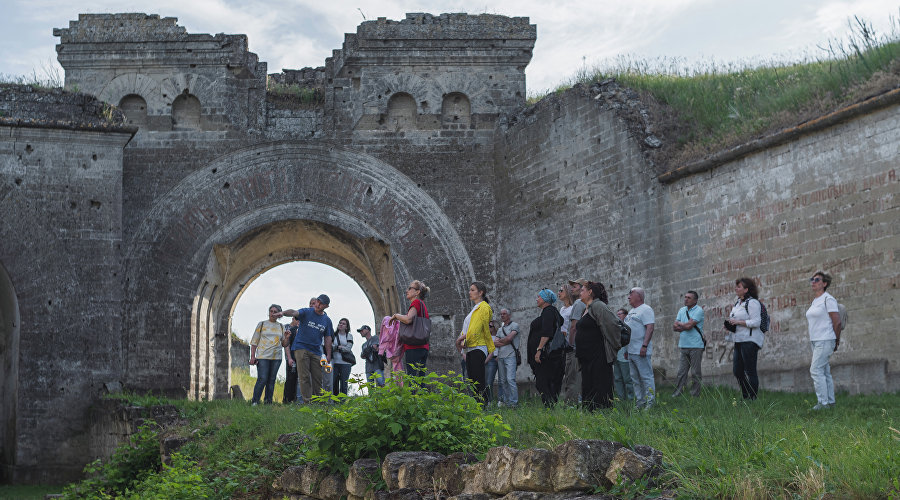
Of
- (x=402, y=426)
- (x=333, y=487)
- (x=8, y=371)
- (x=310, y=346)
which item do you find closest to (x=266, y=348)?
(x=310, y=346)

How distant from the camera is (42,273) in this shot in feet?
53.7

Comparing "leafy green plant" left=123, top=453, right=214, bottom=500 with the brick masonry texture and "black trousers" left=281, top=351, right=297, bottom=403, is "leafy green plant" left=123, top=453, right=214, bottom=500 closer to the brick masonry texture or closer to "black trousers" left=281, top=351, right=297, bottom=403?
"black trousers" left=281, top=351, right=297, bottom=403

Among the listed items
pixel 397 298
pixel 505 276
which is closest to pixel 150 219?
A: pixel 397 298

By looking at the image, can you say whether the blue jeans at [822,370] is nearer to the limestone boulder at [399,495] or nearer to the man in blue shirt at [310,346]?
the limestone boulder at [399,495]

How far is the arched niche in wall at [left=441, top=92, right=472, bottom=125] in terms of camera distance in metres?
18.4

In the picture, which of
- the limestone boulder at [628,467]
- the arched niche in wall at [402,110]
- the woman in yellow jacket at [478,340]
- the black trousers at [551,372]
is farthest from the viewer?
the arched niche in wall at [402,110]

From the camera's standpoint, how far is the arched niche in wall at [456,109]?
18438 mm

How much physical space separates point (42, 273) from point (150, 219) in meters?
1.98

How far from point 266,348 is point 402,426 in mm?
7486

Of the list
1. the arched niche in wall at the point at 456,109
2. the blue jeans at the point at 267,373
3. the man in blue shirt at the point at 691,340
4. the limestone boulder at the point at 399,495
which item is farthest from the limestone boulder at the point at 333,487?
the arched niche in wall at the point at 456,109

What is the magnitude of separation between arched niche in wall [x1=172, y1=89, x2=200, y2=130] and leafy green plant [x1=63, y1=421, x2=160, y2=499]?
6.89 m

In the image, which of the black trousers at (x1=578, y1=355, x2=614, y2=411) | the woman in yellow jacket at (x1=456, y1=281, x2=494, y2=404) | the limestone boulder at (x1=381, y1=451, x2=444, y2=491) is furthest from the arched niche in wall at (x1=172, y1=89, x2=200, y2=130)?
the limestone boulder at (x1=381, y1=451, x2=444, y2=491)

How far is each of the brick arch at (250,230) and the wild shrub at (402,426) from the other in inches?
392

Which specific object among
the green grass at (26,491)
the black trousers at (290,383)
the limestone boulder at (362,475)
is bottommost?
the green grass at (26,491)
